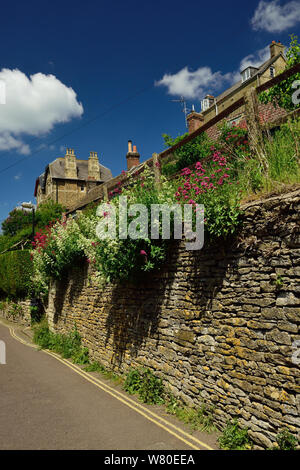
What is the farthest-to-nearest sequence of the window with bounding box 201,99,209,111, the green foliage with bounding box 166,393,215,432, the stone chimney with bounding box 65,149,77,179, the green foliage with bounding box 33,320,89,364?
the stone chimney with bounding box 65,149,77,179, the window with bounding box 201,99,209,111, the green foliage with bounding box 33,320,89,364, the green foliage with bounding box 166,393,215,432

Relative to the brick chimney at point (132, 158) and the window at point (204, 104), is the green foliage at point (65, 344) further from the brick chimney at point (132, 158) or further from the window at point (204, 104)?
the window at point (204, 104)

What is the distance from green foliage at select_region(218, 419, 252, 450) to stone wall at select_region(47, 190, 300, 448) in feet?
0.42

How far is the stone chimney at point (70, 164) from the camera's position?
133 ft

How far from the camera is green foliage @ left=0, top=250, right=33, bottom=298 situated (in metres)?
19.5

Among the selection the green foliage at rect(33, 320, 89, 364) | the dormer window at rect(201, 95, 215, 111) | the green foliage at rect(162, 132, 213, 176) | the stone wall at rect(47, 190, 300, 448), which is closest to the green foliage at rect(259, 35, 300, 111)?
the green foliage at rect(162, 132, 213, 176)

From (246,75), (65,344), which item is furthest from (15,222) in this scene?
(246,75)

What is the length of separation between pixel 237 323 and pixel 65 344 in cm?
824

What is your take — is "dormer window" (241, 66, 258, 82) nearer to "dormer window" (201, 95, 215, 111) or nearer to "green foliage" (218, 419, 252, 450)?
"dormer window" (201, 95, 215, 111)

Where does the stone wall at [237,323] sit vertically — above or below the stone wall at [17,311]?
above

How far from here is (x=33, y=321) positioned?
58.7 feet

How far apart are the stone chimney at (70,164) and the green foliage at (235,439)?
38.5 meters

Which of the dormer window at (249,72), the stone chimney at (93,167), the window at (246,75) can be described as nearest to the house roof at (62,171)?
the stone chimney at (93,167)
